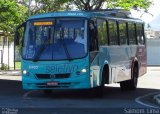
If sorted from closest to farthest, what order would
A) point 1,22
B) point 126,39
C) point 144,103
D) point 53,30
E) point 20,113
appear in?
point 20,113 < point 144,103 < point 53,30 < point 126,39 < point 1,22

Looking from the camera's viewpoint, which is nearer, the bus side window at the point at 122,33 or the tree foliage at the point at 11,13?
the bus side window at the point at 122,33

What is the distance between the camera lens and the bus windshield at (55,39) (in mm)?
18516

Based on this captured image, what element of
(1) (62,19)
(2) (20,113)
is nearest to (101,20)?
(1) (62,19)

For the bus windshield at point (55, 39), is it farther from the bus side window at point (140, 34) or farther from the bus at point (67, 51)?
the bus side window at point (140, 34)

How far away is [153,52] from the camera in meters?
61.1

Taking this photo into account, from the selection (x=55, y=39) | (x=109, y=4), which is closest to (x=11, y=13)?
(x=109, y=4)

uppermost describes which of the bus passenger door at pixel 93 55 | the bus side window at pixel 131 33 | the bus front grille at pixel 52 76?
the bus side window at pixel 131 33

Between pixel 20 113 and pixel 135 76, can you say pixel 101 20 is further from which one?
pixel 20 113

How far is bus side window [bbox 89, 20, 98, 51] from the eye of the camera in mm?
18656

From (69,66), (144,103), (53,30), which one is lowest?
(144,103)

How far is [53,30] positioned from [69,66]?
1.48m

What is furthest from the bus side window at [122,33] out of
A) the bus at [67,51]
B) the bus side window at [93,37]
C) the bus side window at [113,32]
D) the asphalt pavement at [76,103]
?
the bus side window at [93,37]

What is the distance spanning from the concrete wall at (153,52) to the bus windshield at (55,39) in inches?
1666

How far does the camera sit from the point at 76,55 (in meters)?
18.4
